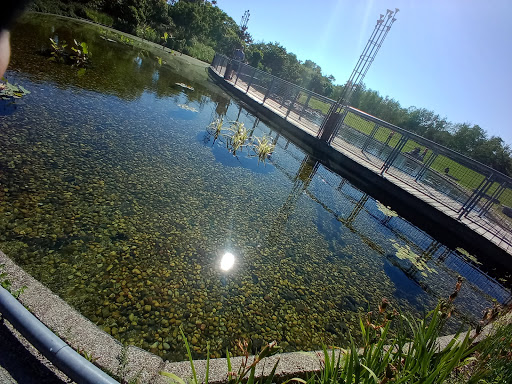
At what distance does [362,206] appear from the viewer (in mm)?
7062

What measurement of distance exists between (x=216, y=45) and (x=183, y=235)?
48093 millimetres

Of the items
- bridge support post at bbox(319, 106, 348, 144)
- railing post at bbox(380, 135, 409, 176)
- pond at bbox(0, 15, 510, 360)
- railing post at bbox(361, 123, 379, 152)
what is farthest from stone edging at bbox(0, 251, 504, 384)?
railing post at bbox(361, 123, 379, 152)

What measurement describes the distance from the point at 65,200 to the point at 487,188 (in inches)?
427

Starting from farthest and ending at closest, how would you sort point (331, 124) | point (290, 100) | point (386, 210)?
point (290, 100), point (331, 124), point (386, 210)

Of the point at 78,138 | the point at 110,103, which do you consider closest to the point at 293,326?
the point at 78,138

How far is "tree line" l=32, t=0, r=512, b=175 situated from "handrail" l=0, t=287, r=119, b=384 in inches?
478

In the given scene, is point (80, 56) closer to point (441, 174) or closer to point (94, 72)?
point (94, 72)

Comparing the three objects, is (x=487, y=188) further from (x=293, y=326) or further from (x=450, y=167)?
(x=293, y=326)

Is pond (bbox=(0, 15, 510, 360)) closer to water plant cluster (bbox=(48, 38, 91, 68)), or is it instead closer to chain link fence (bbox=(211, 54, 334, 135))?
water plant cluster (bbox=(48, 38, 91, 68))

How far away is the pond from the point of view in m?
2.48

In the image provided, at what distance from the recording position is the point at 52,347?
1413 millimetres

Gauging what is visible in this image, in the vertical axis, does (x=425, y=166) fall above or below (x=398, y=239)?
above

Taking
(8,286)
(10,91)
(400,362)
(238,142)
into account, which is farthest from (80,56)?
(400,362)

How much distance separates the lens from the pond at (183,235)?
248 centimetres
